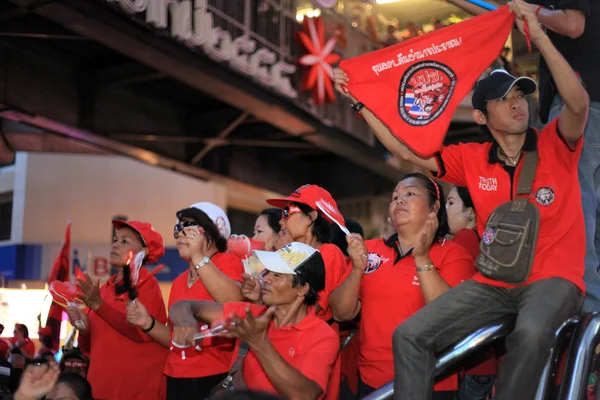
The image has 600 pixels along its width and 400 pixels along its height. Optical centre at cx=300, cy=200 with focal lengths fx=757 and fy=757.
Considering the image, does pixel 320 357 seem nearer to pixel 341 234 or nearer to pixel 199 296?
pixel 199 296

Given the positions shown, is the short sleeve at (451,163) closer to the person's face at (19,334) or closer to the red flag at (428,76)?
the red flag at (428,76)

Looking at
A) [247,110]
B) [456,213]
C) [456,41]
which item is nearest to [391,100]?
[456,41]

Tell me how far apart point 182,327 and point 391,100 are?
5.21 feet

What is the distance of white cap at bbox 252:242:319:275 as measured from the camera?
144 inches

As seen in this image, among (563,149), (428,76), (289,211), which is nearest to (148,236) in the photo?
(289,211)

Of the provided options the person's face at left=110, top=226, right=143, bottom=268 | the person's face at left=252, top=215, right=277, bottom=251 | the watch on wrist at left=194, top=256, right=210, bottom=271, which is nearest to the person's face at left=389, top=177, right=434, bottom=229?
the watch on wrist at left=194, top=256, right=210, bottom=271

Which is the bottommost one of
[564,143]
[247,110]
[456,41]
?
[564,143]

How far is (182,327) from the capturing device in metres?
3.55

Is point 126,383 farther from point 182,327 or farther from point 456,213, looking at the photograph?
point 456,213

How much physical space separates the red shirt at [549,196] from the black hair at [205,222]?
1708 millimetres

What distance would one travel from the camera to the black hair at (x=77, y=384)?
4.06m

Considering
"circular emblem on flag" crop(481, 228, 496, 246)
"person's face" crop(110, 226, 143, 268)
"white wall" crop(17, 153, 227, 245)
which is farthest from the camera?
"white wall" crop(17, 153, 227, 245)

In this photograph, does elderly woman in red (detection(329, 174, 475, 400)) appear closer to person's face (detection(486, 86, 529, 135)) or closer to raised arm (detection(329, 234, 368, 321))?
raised arm (detection(329, 234, 368, 321))

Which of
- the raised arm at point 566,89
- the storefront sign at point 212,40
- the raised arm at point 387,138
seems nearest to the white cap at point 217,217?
the raised arm at point 387,138
